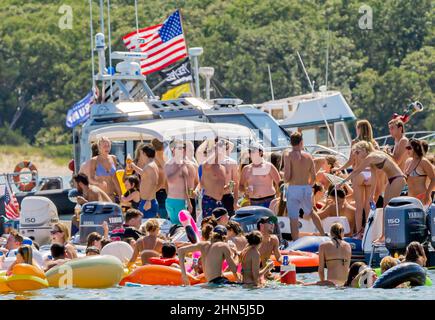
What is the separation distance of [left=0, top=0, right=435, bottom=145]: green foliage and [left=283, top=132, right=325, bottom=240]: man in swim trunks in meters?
40.3

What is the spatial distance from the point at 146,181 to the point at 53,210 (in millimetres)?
1466

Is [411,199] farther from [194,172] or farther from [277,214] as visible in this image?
[194,172]

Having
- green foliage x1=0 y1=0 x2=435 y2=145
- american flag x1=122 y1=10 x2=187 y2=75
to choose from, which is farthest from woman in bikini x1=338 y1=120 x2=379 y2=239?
green foliage x1=0 y1=0 x2=435 y2=145

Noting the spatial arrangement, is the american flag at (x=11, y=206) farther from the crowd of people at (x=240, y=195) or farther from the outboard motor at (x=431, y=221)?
the outboard motor at (x=431, y=221)

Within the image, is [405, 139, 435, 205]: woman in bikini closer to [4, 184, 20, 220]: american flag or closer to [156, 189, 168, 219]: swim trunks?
[156, 189, 168, 219]: swim trunks

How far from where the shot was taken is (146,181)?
2008 cm

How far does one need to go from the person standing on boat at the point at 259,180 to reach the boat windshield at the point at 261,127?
507 cm

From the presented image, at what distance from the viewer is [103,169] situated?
20797 mm

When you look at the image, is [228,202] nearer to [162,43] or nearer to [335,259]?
[335,259]

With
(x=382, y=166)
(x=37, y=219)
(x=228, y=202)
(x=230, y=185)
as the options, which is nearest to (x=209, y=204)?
(x=228, y=202)

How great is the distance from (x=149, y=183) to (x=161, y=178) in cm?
37

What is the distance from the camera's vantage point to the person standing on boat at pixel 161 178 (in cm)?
2045

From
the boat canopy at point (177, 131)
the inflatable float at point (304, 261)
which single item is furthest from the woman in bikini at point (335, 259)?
the boat canopy at point (177, 131)
